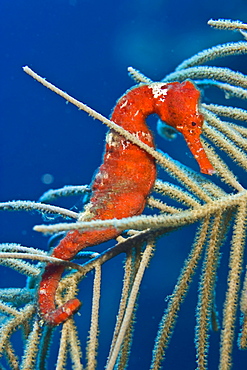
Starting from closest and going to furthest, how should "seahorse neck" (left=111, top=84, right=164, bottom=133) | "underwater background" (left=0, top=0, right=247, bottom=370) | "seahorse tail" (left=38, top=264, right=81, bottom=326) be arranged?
"seahorse tail" (left=38, top=264, right=81, bottom=326) → "seahorse neck" (left=111, top=84, right=164, bottom=133) → "underwater background" (left=0, top=0, right=247, bottom=370)

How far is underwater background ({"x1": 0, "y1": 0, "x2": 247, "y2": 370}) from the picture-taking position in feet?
57.4

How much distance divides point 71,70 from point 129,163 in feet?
80.1

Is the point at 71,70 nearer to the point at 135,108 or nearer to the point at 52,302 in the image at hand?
the point at 135,108

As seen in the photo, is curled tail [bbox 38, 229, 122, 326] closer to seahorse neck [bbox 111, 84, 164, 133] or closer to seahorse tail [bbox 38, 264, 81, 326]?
seahorse tail [bbox 38, 264, 81, 326]

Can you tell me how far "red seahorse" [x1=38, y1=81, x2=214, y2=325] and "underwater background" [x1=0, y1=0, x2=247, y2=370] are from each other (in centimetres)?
1034

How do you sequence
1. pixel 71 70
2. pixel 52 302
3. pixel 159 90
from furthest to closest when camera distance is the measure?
pixel 71 70, pixel 159 90, pixel 52 302

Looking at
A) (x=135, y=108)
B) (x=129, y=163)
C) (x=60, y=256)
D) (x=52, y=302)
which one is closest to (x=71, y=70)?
(x=135, y=108)

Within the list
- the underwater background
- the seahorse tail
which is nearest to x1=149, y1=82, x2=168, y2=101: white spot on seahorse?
the seahorse tail

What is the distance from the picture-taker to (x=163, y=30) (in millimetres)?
18094

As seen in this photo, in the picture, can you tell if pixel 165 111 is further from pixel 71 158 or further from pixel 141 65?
pixel 71 158

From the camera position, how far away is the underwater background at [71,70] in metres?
17.5

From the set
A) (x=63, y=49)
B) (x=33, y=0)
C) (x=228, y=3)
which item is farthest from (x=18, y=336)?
(x=33, y=0)

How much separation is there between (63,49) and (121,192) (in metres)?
26.1

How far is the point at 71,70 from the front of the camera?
2450 centimetres
